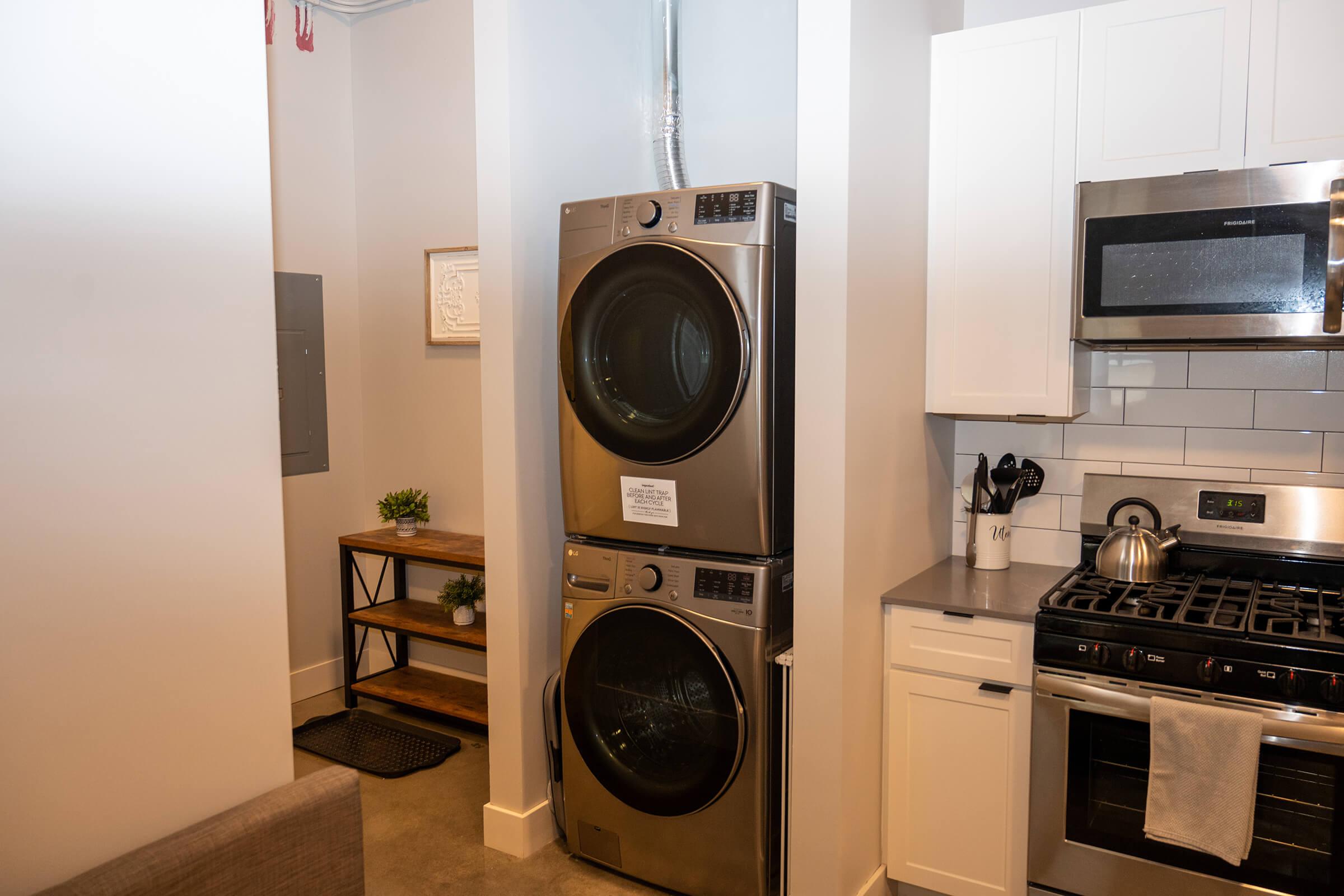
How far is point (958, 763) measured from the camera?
89.4 inches

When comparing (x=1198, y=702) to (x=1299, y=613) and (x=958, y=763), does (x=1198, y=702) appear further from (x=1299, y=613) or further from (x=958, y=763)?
(x=958, y=763)

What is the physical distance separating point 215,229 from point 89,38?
23 cm

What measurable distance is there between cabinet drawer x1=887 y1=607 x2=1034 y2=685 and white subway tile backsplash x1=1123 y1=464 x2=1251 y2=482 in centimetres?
73

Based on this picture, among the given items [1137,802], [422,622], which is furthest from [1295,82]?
[422,622]

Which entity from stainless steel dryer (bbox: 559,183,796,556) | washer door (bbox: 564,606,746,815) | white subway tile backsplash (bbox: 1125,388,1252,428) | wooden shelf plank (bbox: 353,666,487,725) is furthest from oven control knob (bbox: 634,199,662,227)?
wooden shelf plank (bbox: 353,666,487,725)

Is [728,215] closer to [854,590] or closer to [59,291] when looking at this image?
[854,590]

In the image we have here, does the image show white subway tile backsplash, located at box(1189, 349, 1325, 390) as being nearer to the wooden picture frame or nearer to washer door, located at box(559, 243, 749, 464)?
washer door, located at box(559, 243, 749, 464)

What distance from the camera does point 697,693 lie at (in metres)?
2.30

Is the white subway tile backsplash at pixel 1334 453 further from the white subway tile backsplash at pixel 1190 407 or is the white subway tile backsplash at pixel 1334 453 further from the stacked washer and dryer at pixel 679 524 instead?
the stacked washer and dryer at pixel 679 524

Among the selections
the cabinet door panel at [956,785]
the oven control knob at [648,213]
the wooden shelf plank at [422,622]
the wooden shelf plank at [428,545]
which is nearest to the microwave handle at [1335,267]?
the cabinet door panel at [956,785]

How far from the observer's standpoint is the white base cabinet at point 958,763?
220 centimetres

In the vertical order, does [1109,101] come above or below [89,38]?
above

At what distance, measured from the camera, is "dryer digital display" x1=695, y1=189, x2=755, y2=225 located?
215cm

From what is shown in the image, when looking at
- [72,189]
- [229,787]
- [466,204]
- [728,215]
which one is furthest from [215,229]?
[466,204]
